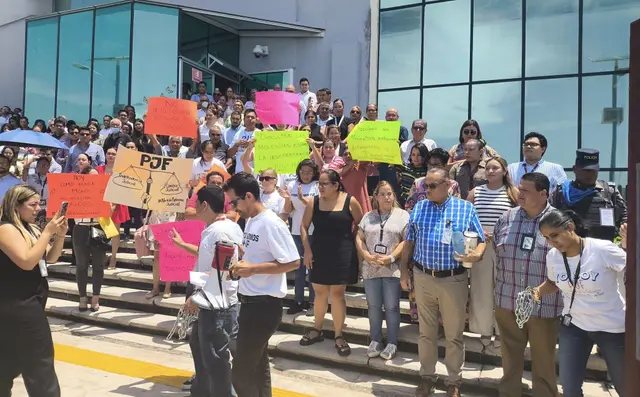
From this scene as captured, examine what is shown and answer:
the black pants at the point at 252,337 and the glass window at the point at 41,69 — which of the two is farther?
the glass window at the point at 41,69

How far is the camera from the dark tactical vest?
4.79 meters

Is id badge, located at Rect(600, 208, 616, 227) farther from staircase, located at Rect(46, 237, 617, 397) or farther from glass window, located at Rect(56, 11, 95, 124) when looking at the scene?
glass window, located at Rect(56, 11, 95, 124)

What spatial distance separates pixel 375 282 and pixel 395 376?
39.8 inches

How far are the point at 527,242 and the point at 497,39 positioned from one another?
10.4 metres

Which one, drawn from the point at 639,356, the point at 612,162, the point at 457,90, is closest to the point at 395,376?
the point at 639,356

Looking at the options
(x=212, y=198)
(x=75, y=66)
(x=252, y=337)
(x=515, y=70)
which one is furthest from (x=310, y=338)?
(x=75, y=66)

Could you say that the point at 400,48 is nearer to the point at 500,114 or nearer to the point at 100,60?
the point at 500,114

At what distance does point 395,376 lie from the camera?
5.48 meters

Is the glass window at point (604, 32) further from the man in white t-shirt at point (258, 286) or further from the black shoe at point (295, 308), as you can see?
the man in white t-shirt at point (258, 286)

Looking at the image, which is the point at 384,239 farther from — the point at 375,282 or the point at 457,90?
the point at 457,90

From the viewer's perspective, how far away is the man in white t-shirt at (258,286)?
3869 millimetres

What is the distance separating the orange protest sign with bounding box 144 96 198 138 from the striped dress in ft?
15.7

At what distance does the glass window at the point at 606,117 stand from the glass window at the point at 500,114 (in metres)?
1.54

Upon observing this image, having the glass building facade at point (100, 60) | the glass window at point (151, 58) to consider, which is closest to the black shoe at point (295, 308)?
the glass building facade at point (100, 60)
